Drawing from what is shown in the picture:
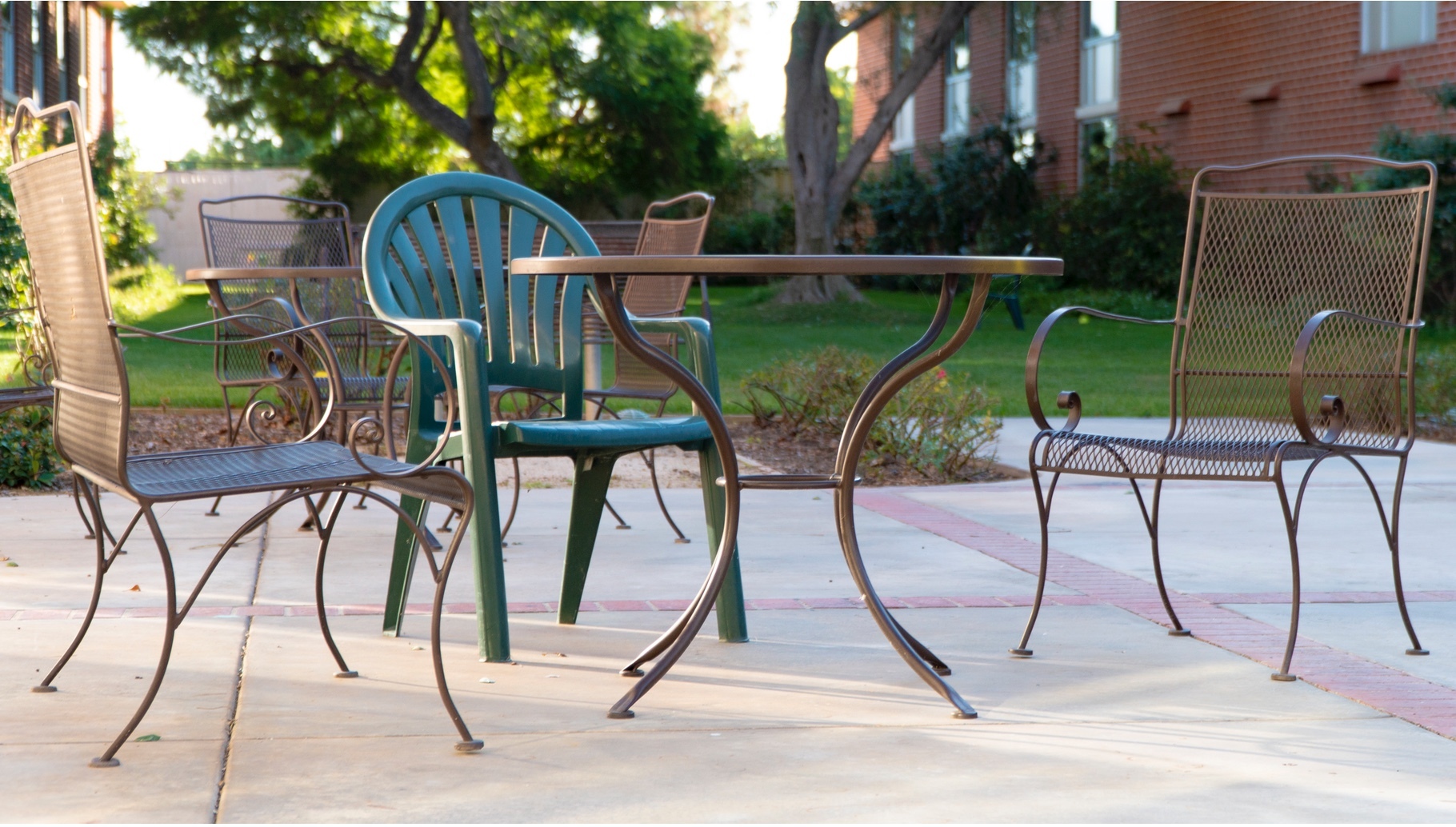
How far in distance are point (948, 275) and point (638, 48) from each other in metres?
21.4

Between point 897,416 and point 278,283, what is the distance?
2.99 m

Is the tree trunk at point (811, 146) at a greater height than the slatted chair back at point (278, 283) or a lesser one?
greater

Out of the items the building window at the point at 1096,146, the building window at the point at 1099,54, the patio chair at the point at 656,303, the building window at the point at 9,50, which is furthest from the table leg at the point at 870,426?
the building window at the point at 1099,54

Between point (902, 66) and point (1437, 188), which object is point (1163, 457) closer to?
point (1437, 188)

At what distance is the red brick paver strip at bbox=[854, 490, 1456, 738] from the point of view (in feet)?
10.00

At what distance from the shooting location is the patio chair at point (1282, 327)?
11.1ft

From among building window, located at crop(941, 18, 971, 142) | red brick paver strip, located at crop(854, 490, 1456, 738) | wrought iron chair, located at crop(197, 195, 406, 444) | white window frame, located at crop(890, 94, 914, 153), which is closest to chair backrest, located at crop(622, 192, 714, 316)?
wrought iron chair, located at crop(197, 195, 406, 444)

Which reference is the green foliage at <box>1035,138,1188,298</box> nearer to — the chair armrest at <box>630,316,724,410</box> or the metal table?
the chair armrest at <box>630,316,724,410</box>

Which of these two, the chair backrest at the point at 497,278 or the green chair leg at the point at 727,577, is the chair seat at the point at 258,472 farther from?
the green chair leg at the point at 727,577

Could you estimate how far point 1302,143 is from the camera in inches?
695

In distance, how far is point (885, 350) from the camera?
46.8 feet

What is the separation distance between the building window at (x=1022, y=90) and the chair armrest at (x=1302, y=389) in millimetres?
19603

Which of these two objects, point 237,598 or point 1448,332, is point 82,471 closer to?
point 237,598

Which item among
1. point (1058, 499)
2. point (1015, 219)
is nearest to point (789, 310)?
point (1015, 219)
